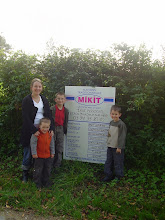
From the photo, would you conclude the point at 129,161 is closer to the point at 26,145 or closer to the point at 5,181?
the point at 26,145

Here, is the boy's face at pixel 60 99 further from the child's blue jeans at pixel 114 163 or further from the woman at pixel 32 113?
the child's blue jeans at pixel 114 163

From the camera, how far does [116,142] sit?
4.17m

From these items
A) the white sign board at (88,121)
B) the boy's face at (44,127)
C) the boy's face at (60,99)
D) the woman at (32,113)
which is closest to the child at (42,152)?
the boy's face at (44,127)

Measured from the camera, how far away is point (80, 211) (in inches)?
127

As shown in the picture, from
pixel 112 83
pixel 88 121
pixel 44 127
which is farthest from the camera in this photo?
pixel 112 83

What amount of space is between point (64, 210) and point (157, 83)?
3107 mm

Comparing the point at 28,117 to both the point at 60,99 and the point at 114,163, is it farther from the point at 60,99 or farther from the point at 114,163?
the point at 114,163

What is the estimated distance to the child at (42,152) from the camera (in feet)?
12.5

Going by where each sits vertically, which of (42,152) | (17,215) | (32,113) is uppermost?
(32,113)

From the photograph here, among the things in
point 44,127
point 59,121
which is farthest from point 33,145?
point 59,121

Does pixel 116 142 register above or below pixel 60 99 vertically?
below

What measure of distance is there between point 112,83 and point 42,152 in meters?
2.25

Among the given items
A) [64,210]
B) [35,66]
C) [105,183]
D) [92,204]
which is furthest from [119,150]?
[35,66]

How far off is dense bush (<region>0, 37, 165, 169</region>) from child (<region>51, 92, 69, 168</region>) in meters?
0.61
